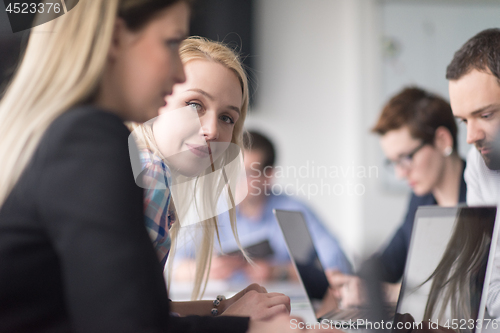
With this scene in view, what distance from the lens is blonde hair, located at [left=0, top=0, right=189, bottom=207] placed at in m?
0.29

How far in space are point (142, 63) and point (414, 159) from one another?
0.91 m

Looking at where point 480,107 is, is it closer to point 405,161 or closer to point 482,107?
point 482,107

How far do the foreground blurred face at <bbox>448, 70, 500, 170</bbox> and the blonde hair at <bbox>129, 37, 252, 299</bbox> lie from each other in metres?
0.27

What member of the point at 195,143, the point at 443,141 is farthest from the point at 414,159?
the point at 195,143

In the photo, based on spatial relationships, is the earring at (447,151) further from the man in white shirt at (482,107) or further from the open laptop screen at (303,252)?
the open laptop screen at (303,252)

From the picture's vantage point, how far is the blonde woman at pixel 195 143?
403mm

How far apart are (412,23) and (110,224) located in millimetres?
1766

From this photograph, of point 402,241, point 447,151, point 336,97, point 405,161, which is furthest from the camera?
Result: point 336,97

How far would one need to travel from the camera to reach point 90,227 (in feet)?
0.79

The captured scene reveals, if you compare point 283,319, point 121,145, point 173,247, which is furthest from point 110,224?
point 173,247

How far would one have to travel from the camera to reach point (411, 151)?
3.55 feet

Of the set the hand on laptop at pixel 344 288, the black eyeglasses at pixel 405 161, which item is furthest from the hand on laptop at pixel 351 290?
the black eyeglasses at pixel 405 161

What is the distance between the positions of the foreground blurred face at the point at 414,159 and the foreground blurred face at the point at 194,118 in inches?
25.4

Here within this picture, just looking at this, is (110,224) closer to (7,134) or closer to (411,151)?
(7,134)
